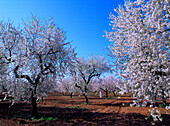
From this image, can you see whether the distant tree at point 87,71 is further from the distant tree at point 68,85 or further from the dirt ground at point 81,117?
the dirt ground at point 81,117

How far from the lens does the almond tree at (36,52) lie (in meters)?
10.7

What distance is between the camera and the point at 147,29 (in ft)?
17.2

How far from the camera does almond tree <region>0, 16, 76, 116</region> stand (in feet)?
35.0

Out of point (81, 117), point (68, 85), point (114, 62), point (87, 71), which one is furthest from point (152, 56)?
point (68, 85)

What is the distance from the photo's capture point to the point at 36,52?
10.8 metres

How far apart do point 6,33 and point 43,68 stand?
6.37m

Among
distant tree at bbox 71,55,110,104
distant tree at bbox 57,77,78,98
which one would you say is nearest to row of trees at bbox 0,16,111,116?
distant tree at bbox 57,77,78,98

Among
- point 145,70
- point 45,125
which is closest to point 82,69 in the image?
point 45,125

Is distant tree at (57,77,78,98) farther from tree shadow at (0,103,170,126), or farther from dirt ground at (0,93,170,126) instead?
tree shadow at (0,103,170,126)

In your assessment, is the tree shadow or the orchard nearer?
the orchard

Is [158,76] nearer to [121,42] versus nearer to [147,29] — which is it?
[147,29]

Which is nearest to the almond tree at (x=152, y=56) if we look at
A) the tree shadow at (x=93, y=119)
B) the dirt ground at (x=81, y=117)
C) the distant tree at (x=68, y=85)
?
the dirt ground at (x=81, y=117)

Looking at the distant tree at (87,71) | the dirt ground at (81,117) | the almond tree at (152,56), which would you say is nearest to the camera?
the almond tree at (152,56)

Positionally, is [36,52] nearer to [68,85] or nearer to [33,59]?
[33,59]
